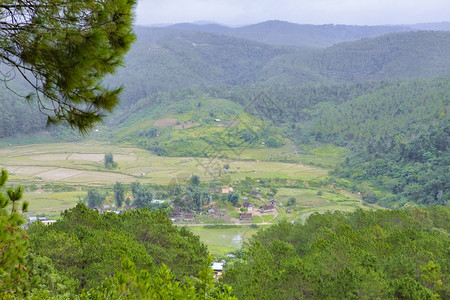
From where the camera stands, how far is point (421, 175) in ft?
Result: 94.9

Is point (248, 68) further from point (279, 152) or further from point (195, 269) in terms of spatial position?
point (195, 269)

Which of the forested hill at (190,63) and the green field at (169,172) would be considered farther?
the forested hill at (190,63)

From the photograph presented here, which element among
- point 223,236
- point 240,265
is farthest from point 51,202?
point 240,265

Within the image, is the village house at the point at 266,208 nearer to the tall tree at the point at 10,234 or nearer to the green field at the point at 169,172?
the green field at the point at 169,172

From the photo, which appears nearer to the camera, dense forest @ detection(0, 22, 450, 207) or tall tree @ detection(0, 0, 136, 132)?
tall tree @ detection(0, 0, 136, 132)

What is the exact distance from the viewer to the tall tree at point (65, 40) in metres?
2.69

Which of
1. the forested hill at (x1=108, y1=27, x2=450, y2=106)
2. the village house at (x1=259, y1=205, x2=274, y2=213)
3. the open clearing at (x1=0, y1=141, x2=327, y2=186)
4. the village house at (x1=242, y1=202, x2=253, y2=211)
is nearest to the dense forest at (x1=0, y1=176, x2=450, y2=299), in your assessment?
the village house at (x1=259, y1=205, x2=274, y2=213)

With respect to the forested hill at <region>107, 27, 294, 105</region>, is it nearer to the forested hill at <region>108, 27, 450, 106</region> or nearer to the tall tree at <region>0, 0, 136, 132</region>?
the forested hill at <region>108, 27, 450, 106</region>

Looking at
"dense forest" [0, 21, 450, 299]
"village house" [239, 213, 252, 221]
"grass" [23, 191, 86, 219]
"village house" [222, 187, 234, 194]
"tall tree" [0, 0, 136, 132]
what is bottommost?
"village house" [239, 213, 252, 221]

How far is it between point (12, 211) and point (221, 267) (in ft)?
35.7

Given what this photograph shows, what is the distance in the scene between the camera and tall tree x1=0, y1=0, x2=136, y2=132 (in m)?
2.69

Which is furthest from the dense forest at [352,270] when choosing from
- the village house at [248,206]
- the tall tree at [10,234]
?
the village house at [248,206]

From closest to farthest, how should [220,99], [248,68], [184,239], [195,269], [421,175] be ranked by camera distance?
1. [195,269]
2. [184,239]
3. [421,175]
4. [220,99]
5. [248,68]

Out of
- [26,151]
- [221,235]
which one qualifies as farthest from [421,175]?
[26,151]
